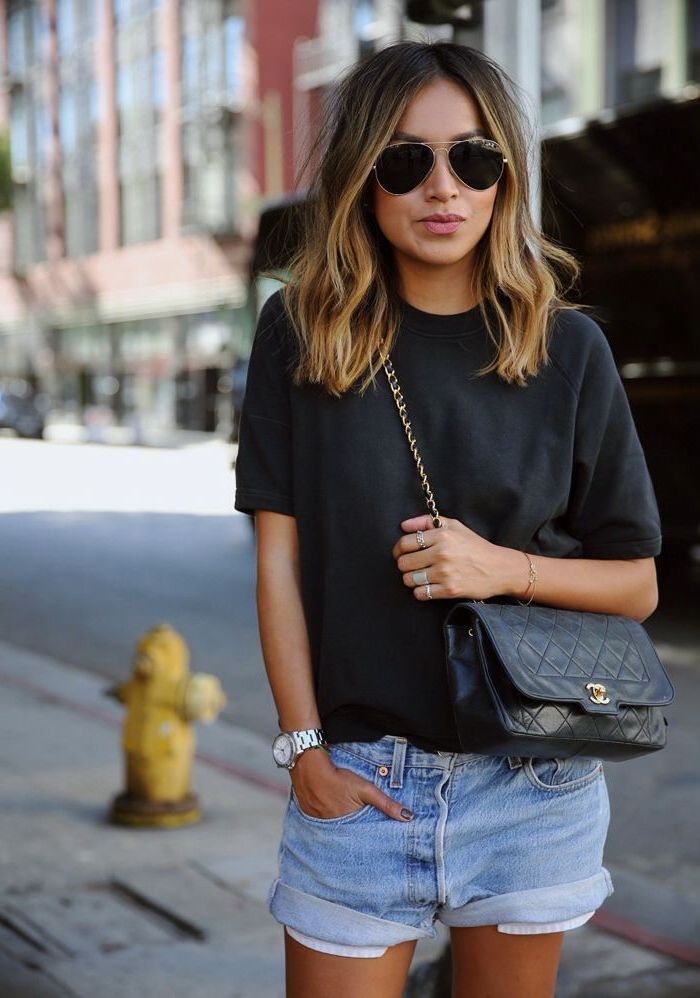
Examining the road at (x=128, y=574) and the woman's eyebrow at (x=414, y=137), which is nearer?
the woman's eyebrow at (x=414, y=137)

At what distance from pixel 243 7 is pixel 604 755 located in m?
34.7

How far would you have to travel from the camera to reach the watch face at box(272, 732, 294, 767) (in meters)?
1.96

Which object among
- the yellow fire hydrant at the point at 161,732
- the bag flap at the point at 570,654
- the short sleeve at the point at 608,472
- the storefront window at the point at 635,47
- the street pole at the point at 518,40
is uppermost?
the storefront window at the point at 635,47

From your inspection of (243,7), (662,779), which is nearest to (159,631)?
(662,779)

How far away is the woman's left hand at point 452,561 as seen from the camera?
1889 millimetres

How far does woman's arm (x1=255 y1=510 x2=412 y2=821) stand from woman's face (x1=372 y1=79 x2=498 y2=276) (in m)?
0.46

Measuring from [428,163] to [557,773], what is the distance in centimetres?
92

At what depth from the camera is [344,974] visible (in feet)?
6.28

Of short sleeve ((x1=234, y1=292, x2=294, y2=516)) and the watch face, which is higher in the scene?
short sleeve ((x1=234, y1=292, x2=294, y2=516))

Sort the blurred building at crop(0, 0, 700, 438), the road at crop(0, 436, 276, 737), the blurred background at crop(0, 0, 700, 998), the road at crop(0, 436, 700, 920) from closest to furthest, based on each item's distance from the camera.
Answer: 1. the road at crop(0, 436, 700, 920)
2. the blurred background at crop(0, 0, 700, 998)
3. the road at crop(0, 436, 276, 737)
4. the blurred building at crop(0, 0, 700, 438)

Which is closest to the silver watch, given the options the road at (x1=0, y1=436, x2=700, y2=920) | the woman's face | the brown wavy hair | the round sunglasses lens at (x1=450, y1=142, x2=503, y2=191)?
the brown wavy hair

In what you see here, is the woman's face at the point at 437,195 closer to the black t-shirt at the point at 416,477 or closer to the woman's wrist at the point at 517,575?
the black t-shirt at the point at 416,477

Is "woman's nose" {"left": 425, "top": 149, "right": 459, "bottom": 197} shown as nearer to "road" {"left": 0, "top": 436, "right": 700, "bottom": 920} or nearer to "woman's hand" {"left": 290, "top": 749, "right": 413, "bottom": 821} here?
"woman's hand" {"left": 290, "top": 749, "right": 413, "bottom": 821}

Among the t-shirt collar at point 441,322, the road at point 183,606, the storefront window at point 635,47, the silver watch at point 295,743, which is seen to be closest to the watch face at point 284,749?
the silver watch at point 295,743
